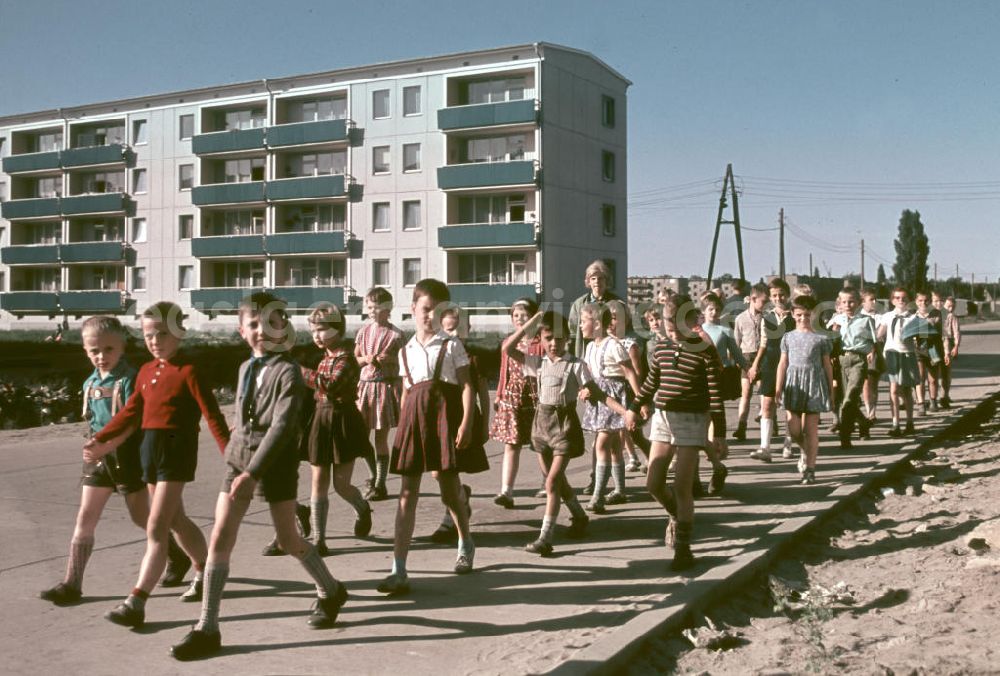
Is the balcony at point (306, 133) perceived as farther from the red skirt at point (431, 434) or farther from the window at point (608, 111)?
the red skirt at point (431, 434)

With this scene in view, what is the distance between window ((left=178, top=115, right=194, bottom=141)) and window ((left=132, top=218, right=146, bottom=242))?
591 cm

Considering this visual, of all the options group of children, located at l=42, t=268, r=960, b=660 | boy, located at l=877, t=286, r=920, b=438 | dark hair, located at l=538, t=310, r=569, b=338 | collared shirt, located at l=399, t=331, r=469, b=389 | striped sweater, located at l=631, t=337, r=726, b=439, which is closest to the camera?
group of children, located at l=42, t=268, r=960, b=660

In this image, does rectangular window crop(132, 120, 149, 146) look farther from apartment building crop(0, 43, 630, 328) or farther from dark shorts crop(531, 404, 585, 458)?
dark shorts crop(531, 404, 585, 458)

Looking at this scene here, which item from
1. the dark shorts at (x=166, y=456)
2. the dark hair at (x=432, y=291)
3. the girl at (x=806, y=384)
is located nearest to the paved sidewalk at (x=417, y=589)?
the girl at (x=806, y=384)

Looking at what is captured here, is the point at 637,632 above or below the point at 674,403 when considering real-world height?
below

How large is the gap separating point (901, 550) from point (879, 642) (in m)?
2.29

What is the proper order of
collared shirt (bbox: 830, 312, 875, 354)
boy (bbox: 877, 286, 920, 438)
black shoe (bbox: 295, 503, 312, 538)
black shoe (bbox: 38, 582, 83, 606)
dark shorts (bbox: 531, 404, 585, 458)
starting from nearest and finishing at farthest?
black shoe (bbox: 38, 582, 83, 606) < dark shorts (bbox: 531, 404, 585, 458) < black shoe (bbox: 295, 503, 312, 538) < collared shirt (bbox: 830, 312, 875, 354) < boy (bbox: 877, 286, 920, 438)

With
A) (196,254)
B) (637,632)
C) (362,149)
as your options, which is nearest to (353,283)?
(362,149)

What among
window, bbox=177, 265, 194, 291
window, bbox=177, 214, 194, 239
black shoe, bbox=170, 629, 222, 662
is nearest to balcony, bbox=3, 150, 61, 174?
window, bbox=177, 214, 194, 239

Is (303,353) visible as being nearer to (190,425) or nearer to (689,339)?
(190,425)

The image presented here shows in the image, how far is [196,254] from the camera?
182 ft

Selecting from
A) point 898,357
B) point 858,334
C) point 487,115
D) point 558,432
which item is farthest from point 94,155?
point 558,432

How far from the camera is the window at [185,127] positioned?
5656 centimetres

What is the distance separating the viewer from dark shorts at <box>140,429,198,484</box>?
4.92 metres
